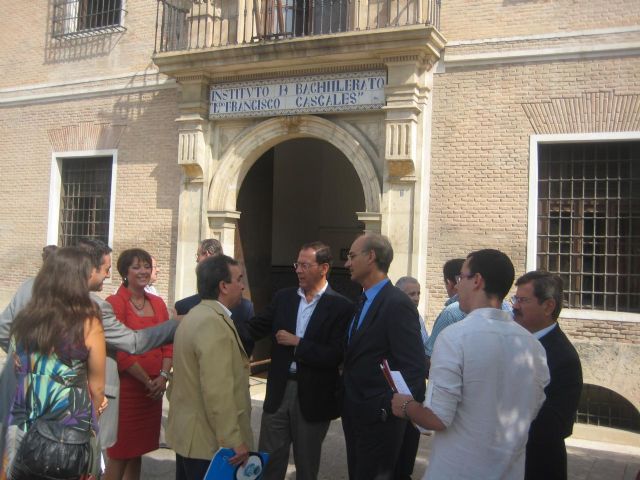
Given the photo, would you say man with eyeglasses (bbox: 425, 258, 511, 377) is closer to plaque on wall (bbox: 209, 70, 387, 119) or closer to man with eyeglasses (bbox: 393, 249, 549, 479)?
man with eyeglasses (bbox: 393, 249, 549, 479)

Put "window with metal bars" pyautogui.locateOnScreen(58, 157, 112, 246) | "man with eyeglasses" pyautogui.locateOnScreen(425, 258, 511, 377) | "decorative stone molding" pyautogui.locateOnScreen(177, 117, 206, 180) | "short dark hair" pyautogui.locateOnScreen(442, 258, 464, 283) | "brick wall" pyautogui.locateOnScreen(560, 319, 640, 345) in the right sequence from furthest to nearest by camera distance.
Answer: "window with metal bars" pyautogui.locateOnScreen(58, 157, 112, 246)
"decorative stone molding" pyautogui.locateOnScreen(177, 117, 206, 180)
"brick wall" pyautogui.locateOnScreen(560, 319, 640, 345)
"short dark hair" pyautogui.locateOnScreen(442, 258, 464, 283)
"man with eyeglasses" pyautogui.locateOnScreen(425, 258, 511, 377)

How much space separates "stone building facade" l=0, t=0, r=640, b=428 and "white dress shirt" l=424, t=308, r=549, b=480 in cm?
632

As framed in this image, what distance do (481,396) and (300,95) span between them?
810 cm

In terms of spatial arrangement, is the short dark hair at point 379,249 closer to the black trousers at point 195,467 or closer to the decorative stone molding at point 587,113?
the black trousers at point 195,467

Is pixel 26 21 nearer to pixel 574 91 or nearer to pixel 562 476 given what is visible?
pixel 574 91

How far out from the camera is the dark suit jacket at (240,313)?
179 inches

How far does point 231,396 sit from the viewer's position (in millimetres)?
3418

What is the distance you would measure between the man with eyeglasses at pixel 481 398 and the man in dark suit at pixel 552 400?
1.78ft

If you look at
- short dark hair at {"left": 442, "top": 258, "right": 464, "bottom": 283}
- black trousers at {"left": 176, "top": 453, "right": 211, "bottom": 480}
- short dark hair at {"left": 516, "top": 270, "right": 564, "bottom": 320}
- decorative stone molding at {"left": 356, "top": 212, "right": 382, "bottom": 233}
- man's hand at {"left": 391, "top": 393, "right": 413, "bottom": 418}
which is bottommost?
black trousers at {"left": 176, "top": 453, "right": 211, "bottom": 480}

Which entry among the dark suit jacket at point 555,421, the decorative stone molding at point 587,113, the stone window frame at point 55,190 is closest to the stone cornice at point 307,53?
the decorative stone molding at point 587,113

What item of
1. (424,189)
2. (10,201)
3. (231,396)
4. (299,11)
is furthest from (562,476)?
(10,201)

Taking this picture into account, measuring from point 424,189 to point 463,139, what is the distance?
0.88 m

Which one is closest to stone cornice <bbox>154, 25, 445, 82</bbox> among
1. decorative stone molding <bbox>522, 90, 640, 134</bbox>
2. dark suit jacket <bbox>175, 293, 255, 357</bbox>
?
decorative stone molding <bbox>522, 90, 640, 134</bbox>

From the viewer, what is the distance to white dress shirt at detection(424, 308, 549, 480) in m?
2.66
